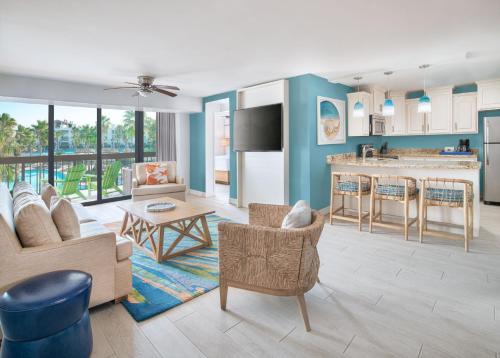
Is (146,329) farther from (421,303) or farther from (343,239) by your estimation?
(343,239)

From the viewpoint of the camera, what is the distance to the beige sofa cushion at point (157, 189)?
528 centimetres

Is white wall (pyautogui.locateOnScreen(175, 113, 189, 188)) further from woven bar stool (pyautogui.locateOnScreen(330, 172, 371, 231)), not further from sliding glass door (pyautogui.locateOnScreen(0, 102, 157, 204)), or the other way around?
woven bar stool (pyautogui.locateOnScreen(330, 172, 371, 231))

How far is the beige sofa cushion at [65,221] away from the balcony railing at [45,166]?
4.13 meters

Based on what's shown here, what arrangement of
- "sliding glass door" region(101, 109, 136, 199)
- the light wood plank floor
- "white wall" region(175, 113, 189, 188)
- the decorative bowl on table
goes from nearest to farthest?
the light wood plank floor
the decorative bowl on table
"sliding glass door" region(101, 109, 136, 199)
"white wall" region(175, 113, 189, 188)

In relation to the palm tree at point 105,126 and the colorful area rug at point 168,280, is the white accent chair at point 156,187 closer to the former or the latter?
the palm tree at point 105,126

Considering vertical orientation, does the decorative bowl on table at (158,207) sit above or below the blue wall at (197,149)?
below

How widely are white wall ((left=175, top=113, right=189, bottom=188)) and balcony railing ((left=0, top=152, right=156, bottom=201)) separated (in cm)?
113

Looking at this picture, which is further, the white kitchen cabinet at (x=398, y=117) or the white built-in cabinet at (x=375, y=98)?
the white kitchen cabinet at (x=398, y=117)

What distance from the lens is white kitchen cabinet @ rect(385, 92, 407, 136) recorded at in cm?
638

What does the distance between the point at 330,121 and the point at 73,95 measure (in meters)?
4.51

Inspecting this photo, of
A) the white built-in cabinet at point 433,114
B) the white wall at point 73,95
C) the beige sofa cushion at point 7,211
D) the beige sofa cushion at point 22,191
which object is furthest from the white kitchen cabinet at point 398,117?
the beige sofa cushion at point 7,211

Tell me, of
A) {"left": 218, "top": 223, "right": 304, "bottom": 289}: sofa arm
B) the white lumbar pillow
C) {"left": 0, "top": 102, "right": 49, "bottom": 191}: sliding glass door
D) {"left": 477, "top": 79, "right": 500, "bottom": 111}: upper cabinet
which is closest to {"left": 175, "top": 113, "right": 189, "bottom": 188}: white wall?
{"left": 0, "top": 102, "right": 49, "bottom": 191}: sliding glass door

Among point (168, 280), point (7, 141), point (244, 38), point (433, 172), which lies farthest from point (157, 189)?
point (433, 172)

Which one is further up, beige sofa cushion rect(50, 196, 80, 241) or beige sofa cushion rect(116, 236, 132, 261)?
beige sofa cushion rect(50, 196, 80, 241)
